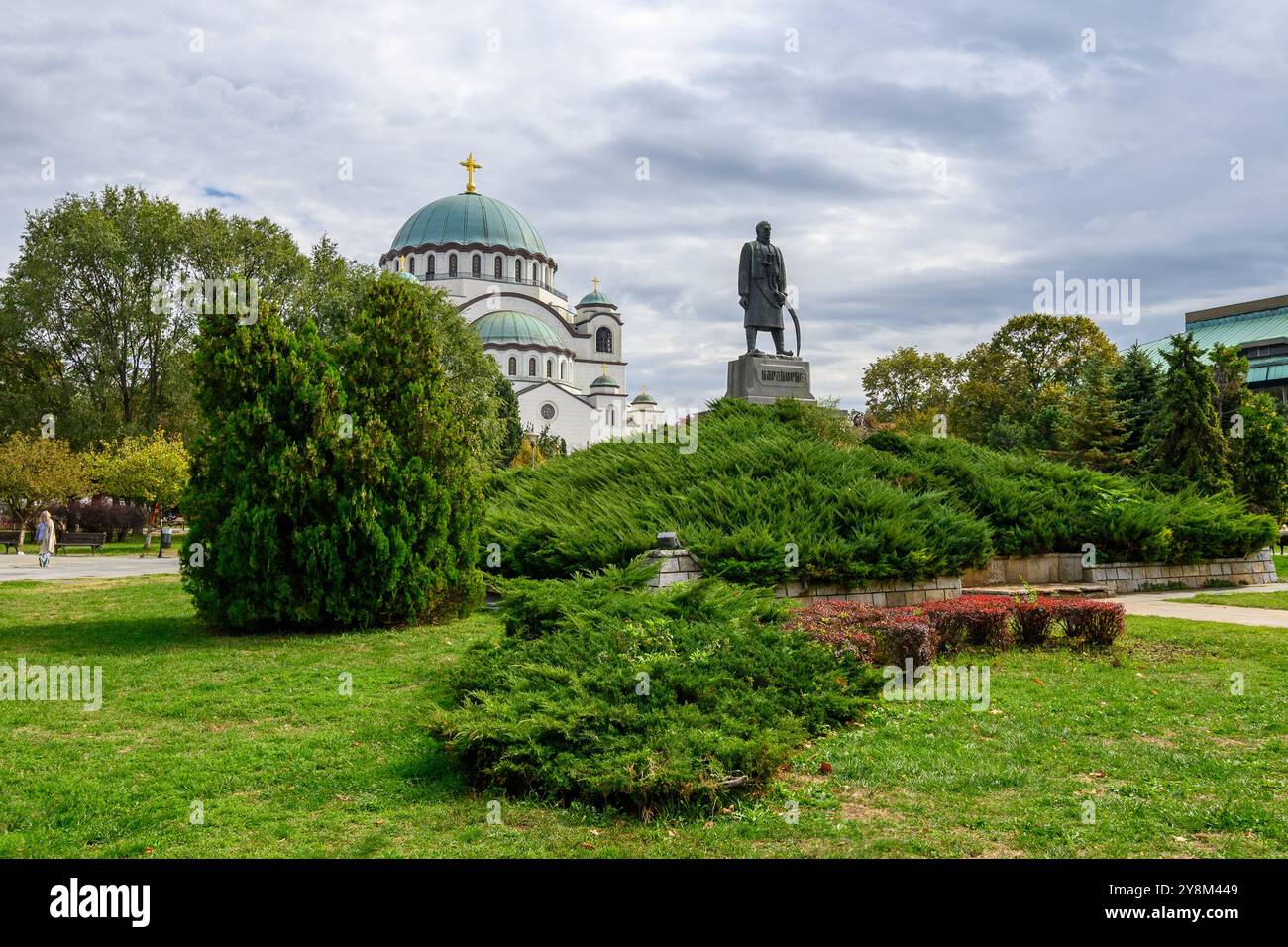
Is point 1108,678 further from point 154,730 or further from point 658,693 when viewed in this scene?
point 154,730

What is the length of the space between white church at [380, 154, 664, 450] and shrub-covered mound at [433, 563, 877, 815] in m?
57.0

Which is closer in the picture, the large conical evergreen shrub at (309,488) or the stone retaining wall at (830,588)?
the large conical evergreen shrub at (309,488)

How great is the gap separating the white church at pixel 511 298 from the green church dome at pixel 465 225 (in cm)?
7

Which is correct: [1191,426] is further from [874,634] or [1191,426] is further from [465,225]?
[465,225]

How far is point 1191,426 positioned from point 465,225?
56.0 meters

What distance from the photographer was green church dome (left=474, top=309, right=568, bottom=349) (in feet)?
220

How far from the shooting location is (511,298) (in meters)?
69.2

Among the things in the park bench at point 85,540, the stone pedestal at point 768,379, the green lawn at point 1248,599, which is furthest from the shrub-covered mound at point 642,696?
the park bench at point 85,540

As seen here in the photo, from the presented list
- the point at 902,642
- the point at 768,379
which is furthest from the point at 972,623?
the point at 768,379

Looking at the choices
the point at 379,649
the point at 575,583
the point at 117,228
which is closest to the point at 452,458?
the point at 379,649

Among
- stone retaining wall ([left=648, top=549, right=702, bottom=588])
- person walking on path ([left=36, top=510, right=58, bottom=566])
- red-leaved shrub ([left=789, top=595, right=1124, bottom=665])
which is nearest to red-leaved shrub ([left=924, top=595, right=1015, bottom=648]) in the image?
red-leaved shrub ([left=789, top=595, right=1124, bottom=665])

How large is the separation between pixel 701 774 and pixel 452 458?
720cm

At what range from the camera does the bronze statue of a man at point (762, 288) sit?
1716 cm

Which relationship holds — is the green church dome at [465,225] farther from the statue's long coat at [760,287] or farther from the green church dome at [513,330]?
the statue's long coat at [760,287]
